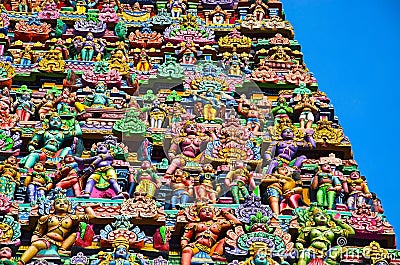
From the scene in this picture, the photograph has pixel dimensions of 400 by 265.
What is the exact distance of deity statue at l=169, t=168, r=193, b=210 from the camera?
47.6ft

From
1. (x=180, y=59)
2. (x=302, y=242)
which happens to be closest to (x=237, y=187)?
(x=302, y=242)

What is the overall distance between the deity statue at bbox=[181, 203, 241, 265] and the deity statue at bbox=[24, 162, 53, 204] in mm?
1754

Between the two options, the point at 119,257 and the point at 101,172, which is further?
the point at 101,172

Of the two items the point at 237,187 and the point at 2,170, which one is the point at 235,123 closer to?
the point at 237,187

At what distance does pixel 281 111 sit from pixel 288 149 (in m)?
1.12

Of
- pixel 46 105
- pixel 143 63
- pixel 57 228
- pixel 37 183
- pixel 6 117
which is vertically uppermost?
pixel 143 63

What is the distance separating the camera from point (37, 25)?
18938mm

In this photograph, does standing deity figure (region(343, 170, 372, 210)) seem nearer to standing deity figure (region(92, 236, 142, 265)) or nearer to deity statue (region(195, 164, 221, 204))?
deity statue (region(195, 164, 221, 204))

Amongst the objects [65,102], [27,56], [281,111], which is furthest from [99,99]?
[281,111]

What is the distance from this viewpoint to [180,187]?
14711 millimetres

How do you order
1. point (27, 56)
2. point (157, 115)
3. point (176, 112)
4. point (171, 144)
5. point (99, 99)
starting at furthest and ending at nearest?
point (27, 56) → point (99, 99) → point (176, 112) → point (157, 115) → point (171, 144)

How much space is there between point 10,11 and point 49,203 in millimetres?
6170

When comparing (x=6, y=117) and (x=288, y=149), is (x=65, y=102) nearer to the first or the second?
(x=6, y=117)

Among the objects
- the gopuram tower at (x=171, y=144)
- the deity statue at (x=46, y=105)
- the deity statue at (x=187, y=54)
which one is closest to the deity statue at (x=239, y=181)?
the gopuram tower at (x=171, y=144)
